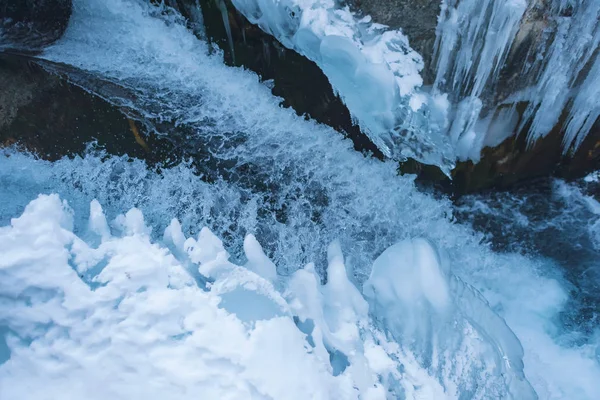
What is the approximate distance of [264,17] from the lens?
10.1ft

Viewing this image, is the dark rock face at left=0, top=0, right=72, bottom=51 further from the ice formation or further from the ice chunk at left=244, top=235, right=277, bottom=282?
the ice formation

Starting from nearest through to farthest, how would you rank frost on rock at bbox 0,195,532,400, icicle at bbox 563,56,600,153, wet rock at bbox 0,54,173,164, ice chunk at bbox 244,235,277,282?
frost on rock at bbox 0,195,532,400, ice chunk at bbox 244,235,277,282, icicle at bbox 563,56,600,153, wet rock at bbox 0,54,173,164

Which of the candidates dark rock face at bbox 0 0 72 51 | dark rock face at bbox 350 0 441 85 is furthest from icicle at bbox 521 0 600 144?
dark rock face at bbox 0 0 72 51

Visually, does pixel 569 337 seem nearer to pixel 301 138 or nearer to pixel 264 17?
pixel 301 138

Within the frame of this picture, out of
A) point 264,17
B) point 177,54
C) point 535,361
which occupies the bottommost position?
point 535,361

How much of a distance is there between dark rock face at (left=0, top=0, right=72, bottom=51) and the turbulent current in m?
0.10

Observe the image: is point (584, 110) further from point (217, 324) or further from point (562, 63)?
point (217, 324)

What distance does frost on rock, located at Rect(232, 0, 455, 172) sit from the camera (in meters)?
2.75

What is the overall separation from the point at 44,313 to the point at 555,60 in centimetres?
328

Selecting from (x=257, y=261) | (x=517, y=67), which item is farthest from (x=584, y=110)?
(x=257, y=261)

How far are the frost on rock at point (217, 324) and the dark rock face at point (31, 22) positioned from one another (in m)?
2.17

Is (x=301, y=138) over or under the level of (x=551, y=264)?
over

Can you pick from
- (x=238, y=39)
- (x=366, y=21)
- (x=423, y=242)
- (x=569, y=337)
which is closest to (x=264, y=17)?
(x=238, y=39)

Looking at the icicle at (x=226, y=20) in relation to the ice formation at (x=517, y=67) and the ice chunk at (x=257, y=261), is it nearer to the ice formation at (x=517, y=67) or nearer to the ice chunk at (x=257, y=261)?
the ice formation at (x=517, y=67)
